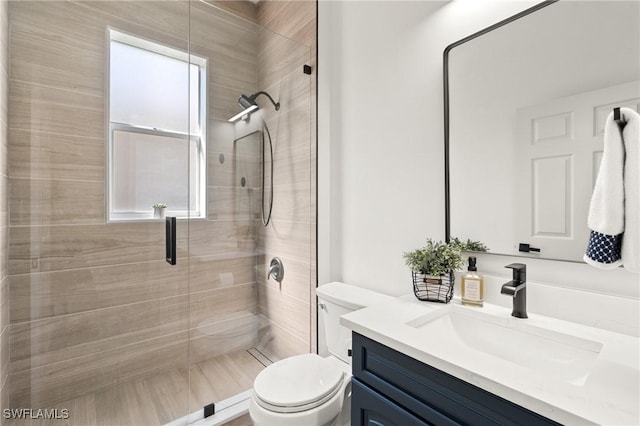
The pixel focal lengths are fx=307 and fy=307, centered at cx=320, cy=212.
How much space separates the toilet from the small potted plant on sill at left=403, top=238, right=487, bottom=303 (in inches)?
7.4

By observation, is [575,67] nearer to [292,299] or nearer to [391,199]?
[391,199]

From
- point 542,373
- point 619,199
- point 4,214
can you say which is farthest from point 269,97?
point 542,373

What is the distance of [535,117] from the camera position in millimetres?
1059

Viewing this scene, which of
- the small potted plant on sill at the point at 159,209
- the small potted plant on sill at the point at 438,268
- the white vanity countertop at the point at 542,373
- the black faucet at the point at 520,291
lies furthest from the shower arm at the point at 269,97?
the black faucet at the point at 520,291

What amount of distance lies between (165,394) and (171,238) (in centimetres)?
89

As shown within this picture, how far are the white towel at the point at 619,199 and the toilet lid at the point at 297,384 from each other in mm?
994

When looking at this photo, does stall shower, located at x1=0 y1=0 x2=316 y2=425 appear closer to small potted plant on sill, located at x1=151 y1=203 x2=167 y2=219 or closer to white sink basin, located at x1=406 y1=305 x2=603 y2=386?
small potted plant on sill, located at x1=151 y1=203 x2=167 y2=219

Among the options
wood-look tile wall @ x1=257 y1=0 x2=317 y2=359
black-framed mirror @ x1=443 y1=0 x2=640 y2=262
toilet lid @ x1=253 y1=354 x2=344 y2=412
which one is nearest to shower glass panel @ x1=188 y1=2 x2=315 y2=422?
wood-look tile wall @ x1=257 y1=0 x2=317 y2=359

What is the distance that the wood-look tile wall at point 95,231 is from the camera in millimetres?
1431

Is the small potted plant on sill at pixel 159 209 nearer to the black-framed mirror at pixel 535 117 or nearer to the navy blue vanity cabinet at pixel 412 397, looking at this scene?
the navy blue vanity cabinet at pixel 412 397

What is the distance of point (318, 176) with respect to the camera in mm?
1846

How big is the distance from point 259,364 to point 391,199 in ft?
4.06

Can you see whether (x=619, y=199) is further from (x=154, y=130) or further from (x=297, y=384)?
(x=154, y=130)

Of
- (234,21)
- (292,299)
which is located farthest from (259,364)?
(234,21)
